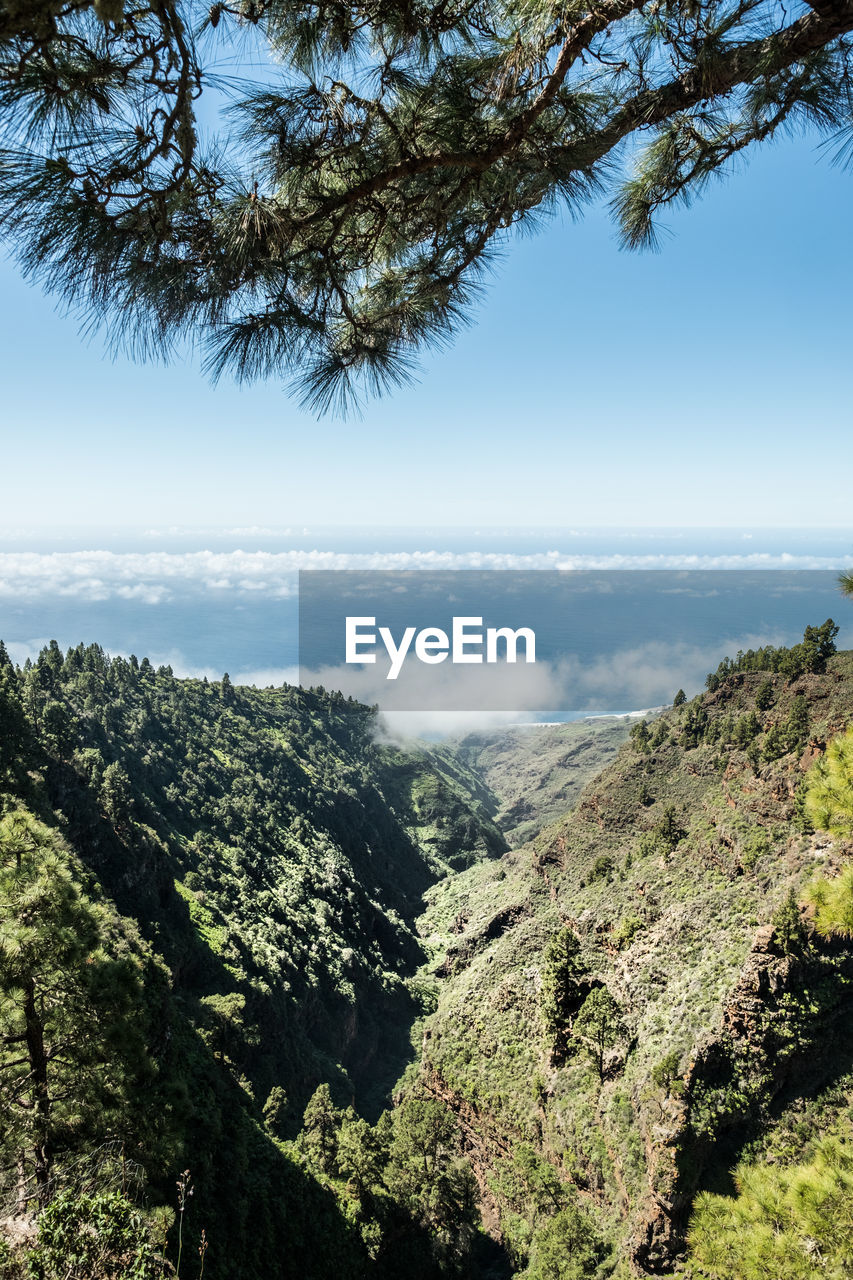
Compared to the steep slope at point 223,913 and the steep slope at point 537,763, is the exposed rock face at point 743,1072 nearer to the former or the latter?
the steep slope at point 223,913

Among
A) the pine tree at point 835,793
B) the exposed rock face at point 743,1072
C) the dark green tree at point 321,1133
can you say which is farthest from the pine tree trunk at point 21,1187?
the dark green tree at point 321,1133

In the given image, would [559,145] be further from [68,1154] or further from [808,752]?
[808,752]

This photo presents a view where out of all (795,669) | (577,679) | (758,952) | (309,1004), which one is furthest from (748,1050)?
(577,679)

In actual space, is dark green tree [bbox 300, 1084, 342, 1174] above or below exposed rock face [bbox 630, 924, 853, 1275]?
below

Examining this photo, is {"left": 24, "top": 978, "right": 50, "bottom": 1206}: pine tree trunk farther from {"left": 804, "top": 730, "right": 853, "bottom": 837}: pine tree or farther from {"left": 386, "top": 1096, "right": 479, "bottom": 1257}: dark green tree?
{"left": 386, "top": 1096, "right": 479, "bottom": 1257}: dark green tree

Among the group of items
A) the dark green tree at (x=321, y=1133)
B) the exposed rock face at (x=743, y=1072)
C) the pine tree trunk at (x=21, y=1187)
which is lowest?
the dark green tree at (x=321, y=1133)

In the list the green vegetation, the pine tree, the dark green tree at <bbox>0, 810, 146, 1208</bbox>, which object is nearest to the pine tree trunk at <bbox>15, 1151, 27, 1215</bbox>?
the dark green tree at <bbox>0, 810, 146, 1208</bbox>

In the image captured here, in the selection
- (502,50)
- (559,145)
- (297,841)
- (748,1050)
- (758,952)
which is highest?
(502,50)
